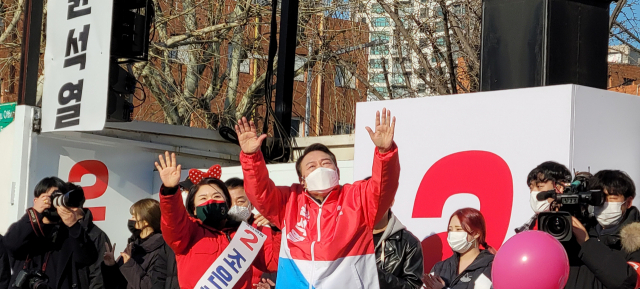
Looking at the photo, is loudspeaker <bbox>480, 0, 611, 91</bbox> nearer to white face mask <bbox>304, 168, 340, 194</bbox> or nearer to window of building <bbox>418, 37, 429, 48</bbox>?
white face mask <bbox>304, 168, 340, 194</bbox>

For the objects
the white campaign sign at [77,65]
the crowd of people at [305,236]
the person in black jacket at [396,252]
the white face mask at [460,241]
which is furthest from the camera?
the white campaign sign at [77,65]

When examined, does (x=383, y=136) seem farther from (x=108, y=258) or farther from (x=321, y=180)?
(x=108, y=258)

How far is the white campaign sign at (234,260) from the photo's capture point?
4980mm

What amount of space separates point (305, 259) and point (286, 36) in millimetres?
5302

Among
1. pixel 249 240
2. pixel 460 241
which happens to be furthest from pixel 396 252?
pixel 249 240

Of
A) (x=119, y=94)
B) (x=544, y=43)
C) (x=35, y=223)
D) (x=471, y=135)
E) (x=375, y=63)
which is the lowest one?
(x=35, y=223)

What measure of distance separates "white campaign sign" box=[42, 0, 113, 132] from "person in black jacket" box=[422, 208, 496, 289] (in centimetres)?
451

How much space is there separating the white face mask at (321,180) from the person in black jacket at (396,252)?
25.4 inches

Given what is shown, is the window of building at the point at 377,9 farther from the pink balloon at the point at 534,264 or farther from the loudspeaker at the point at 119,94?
the pink balloon at the point at 534,264

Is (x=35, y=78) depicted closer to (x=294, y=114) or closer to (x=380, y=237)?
(x=380, y=237)

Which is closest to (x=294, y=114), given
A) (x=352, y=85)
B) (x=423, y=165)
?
(x=352, y=85)

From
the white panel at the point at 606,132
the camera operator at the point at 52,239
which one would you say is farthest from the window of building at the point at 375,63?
the camera operator at the point at 52,239

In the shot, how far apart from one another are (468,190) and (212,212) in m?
1.85

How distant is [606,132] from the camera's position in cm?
547
